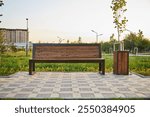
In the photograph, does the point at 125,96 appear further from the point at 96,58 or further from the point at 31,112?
the point at 96,58

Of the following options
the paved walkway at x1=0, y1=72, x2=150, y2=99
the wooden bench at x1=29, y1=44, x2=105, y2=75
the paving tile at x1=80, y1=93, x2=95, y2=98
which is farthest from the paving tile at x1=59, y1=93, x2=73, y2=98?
the wooden bench at x1=29, y1=44, x2=105, y2=75

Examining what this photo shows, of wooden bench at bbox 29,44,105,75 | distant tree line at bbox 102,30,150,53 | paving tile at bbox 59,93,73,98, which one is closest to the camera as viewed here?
paving tile at bbox 59,93,73,98

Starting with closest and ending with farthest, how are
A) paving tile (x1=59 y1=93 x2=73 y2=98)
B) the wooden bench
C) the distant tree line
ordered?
1. paving tile (x1=59 y1=93 x2=73 y2=98)
2. the wooden bench
3. the distant tree line

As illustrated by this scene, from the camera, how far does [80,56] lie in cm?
1049

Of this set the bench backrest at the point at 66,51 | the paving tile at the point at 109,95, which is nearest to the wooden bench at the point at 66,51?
the bench backrest at the point at 66,51

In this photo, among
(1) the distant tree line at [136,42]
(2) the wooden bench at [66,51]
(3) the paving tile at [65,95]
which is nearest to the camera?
(3) the paving tile at [65,95]

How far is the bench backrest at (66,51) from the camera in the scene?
10.5 metres

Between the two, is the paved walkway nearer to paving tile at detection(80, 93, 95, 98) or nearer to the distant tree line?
paving tile at detection(80, 93, 95, 98)

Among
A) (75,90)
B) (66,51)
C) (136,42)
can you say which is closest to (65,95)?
(75,90)

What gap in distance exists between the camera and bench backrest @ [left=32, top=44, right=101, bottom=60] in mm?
10500

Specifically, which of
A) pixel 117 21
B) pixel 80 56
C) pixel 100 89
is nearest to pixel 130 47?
pixel 117 21

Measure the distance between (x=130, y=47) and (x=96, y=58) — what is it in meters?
47.1

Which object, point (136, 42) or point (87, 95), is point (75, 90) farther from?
point (136, 42)

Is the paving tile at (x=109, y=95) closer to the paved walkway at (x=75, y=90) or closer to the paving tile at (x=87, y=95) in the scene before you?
the paved walkway at (x=75, y=90)
